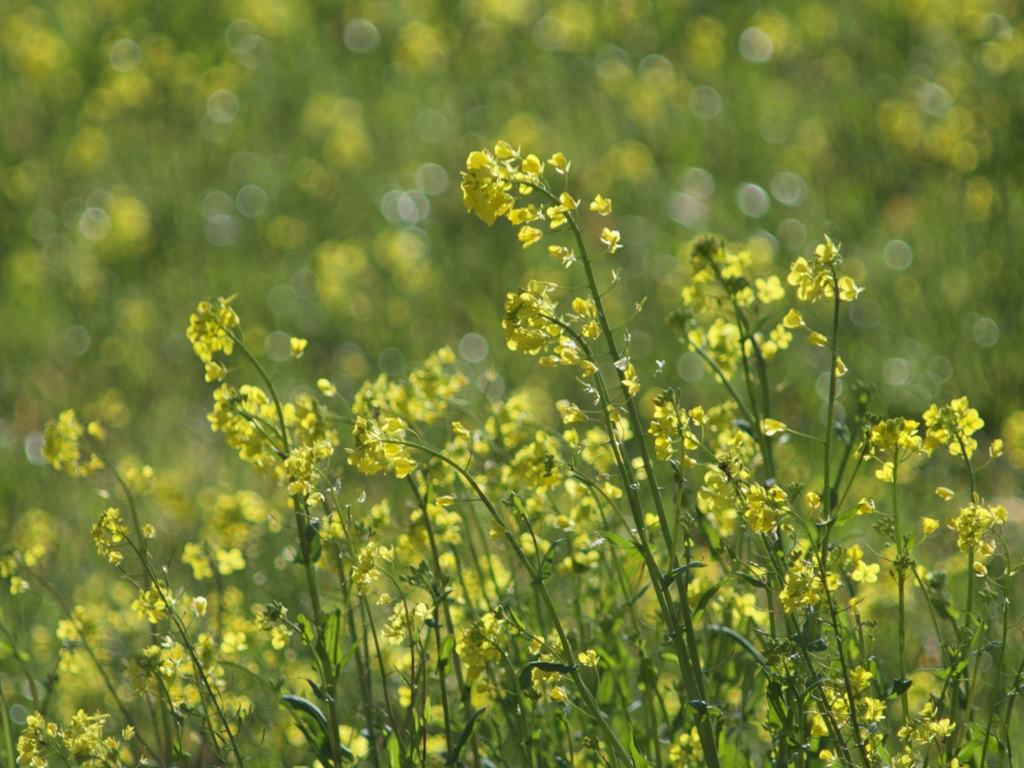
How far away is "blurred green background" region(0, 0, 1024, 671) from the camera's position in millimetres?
4465

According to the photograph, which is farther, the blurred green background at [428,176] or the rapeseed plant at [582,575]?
the blurred green background at [428,176]

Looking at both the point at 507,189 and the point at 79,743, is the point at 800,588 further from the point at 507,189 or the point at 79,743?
the point at 79,743

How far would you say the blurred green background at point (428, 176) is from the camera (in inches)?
176

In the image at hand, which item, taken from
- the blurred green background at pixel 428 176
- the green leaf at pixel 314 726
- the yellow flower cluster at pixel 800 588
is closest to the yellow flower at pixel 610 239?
the yellow flower cluster at pixel 800 588

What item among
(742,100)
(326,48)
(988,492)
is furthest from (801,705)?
(326,48)

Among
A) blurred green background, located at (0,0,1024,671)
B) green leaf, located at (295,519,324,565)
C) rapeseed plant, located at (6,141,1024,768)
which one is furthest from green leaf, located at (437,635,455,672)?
blurred green background, located at (0,0,1024,671)

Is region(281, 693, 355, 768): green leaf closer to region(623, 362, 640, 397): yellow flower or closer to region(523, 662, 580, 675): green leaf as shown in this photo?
region(523, 662, 580, 675): green leaf

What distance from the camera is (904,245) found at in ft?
15.3

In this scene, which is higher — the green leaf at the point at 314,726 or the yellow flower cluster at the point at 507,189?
the yellow flower cluster at the point at 507,189

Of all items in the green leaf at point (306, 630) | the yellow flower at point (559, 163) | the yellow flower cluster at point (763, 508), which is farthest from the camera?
the green leaf at point (306, 630)

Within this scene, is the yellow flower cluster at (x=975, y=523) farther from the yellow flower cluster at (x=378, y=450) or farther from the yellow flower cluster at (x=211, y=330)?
the yellow flower cluster at (x=211, y=330)

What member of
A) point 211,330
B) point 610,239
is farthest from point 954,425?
point 211,330

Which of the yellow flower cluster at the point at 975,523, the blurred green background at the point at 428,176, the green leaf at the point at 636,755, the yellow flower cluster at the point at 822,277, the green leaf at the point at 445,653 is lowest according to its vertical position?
the green leaf at the point at 636,755

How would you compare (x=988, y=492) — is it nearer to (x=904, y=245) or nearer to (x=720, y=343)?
(x=904, y=245)
